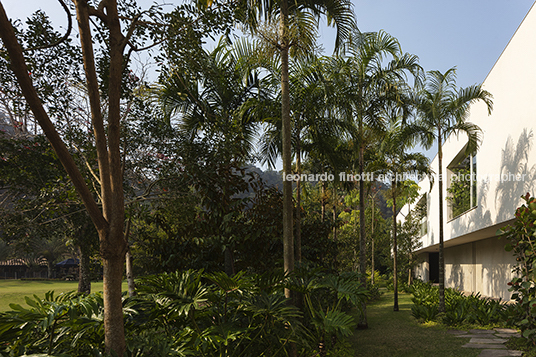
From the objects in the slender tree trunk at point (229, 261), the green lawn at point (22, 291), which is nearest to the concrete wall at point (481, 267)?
the slender tree trunk at point (229, 261)

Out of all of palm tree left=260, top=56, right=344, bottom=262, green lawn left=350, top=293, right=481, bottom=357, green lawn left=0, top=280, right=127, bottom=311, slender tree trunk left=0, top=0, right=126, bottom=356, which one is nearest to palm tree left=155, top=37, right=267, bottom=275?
palm tree left=260, top=56, right=344, bottom=262

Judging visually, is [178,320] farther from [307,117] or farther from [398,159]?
[398,159]

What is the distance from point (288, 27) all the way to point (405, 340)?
8111mm

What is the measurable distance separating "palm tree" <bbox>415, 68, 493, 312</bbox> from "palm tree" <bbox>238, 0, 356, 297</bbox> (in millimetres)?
6444

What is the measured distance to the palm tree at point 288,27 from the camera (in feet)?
19.9

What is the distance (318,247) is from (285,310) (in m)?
4.43

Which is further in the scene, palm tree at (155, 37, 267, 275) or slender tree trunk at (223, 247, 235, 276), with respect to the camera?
palm tree at (155, 37, 267, 275)

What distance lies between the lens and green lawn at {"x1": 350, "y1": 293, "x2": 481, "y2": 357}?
8.11 meters

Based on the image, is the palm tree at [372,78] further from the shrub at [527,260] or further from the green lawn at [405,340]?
the shrub at [527,260]

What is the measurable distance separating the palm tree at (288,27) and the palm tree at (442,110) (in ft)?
21.1

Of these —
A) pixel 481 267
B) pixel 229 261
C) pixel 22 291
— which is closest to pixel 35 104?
pixel 229 261

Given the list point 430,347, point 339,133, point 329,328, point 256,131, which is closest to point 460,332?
point 430,347

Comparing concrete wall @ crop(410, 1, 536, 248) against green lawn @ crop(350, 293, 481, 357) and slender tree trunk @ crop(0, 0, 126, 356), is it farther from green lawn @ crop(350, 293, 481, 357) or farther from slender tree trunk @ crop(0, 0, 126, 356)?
slender tree trunk @ crop(0, 0, 126, 356)

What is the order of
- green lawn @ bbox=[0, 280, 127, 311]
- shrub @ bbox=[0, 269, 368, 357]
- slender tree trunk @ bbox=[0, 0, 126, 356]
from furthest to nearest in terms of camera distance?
green lawn @ bbox=[0, 280, 127, 311], shrub @ bbox=[0, 269, 368, 357], slender tree trunk @ bbox=[0, 0, 126, 356]
